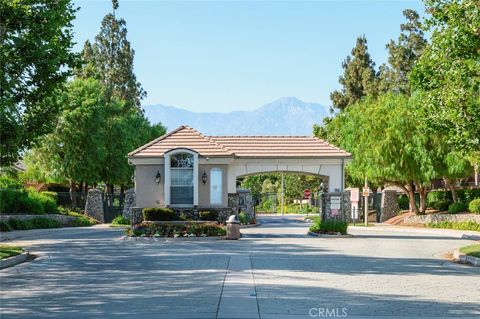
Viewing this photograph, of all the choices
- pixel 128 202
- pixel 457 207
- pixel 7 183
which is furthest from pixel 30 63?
pixel 457 207

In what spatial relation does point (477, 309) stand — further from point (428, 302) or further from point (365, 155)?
point (365, 155)

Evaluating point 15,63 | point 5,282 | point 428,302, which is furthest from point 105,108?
point 428,302

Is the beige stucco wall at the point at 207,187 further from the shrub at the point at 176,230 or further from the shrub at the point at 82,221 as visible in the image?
the shrub at the point at 82,221

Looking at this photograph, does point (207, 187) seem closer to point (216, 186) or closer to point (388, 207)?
point (216, 186)

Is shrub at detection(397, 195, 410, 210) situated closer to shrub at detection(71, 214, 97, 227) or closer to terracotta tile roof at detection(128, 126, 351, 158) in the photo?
terracotta tile roof at detection(128, 126, 351, 158)

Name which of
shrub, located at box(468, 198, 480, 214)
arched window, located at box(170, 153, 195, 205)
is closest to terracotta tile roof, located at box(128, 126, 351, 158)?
arched window, located at box(170, 153, 195, 205)

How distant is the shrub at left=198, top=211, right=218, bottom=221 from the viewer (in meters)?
35.5

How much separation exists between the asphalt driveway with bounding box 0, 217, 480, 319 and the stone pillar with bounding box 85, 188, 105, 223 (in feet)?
82.9

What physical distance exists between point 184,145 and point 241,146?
503 centimetres

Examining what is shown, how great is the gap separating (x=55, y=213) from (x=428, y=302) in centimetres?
3529

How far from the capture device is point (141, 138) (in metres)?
63.1

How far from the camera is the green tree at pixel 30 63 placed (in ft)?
72.9

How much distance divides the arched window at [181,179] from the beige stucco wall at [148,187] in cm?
78

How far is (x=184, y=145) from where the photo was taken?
38750mm
